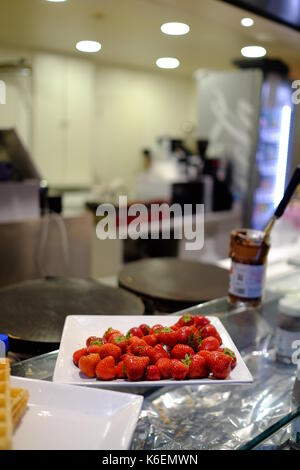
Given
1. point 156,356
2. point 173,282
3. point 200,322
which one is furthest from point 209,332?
point 173,282

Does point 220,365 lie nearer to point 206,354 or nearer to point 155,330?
point 206,354

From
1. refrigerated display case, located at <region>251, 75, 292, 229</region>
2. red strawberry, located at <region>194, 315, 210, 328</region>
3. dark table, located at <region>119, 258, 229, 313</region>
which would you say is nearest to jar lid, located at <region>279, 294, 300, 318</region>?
dark table, located at <region>119, 258, 229, 313</region>

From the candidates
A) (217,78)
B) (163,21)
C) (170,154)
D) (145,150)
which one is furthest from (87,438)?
(145,150)

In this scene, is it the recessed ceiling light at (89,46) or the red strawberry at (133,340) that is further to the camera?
the recessed ceiling light at (89,46)

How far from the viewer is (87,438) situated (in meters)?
0.69

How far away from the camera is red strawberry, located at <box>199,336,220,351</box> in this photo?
2.97 feet

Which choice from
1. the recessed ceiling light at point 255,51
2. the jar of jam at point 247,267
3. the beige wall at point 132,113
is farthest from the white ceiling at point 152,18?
the beige wall at point 132,113

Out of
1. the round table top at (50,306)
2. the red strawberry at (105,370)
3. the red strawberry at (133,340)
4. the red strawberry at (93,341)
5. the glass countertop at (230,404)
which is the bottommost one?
the glass countertop at (230,404)

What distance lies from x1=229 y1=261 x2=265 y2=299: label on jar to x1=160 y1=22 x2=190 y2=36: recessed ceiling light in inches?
27.9

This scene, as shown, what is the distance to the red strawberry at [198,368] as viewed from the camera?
32.8 inches

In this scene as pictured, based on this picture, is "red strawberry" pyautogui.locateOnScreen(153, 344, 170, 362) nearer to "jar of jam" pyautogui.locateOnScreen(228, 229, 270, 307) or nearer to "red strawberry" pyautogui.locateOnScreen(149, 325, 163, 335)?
"red strawberry" pyautogui.locateOnScreen(149, 325, 163, 335)

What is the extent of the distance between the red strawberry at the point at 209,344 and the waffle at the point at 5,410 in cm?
35

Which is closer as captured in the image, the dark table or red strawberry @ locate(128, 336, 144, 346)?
red strawberry @ locate(128, 336, 144, 346)

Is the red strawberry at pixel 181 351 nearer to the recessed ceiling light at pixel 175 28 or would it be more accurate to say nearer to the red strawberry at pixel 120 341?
the red strawberry at pixel 120 341
